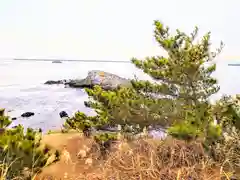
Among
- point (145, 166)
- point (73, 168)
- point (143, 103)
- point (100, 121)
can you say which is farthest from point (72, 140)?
point (145, 166)

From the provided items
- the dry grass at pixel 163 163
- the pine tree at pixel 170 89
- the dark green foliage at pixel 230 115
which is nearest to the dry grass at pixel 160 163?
the dry grass at pixel 163 163

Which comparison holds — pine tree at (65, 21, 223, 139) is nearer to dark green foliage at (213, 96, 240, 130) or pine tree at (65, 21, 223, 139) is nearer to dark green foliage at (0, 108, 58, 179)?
dark green foliage at (213, 96, 240, 130)

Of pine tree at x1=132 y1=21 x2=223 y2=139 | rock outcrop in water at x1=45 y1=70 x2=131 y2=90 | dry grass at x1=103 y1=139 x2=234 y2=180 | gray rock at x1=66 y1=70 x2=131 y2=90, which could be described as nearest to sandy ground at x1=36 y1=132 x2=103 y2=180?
dry grass at x1=103 y1=139 x2=234 y2=180

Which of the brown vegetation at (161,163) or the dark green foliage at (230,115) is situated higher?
the dark green foliage at (230,115)

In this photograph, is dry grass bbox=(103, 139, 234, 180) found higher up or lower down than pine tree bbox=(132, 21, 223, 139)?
lower down

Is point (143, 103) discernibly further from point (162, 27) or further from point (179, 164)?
point (179, 164)

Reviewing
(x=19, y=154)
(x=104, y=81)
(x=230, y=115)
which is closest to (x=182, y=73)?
(x=230, y=115)

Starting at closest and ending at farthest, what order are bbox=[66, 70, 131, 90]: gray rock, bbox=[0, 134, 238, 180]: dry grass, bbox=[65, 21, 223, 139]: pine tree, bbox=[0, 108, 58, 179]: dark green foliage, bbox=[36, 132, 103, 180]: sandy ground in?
bbox=[0, 134, 238, 180]: dry grass, bbox=[0, 108, 58, 179]: dark green foliage, bbox=[36, 132, 103, 180]: sandy ground, bbox=[65, 21, 223, 139]: pine tree, bbox=[66, 70, 131, 90]: gray rock

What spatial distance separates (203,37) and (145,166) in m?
4.64

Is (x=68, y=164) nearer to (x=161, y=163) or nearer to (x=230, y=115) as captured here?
(x=161, y=163)

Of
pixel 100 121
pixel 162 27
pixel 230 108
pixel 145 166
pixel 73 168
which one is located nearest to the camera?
pixel 145 166

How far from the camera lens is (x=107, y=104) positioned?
884cm

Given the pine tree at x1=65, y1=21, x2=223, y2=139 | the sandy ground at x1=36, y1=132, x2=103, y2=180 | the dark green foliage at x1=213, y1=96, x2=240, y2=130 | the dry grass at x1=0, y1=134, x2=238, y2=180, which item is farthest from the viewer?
the pine tree at x1=65, y1=21, x2=223, y2=139

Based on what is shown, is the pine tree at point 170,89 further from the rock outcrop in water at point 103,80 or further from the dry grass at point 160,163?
the rock outcrop in water at point 103,80
